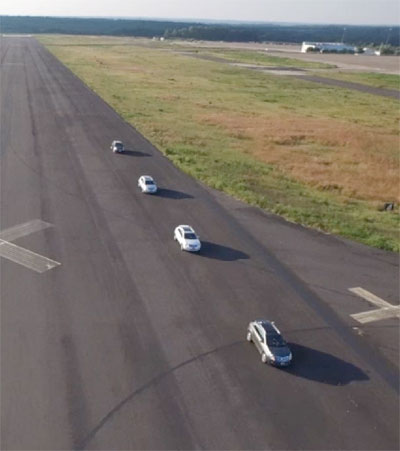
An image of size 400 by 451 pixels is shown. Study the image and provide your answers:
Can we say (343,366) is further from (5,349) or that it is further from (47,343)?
(5,349)

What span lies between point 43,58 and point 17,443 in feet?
602

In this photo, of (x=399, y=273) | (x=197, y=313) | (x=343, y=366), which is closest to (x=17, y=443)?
(x=197, y=313)

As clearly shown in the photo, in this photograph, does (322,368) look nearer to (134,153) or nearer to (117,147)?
(134,153)

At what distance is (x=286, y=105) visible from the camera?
366 feet

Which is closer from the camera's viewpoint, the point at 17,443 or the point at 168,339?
the point at 17,443

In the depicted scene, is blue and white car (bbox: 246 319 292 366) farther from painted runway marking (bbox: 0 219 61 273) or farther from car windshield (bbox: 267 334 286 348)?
painted runway marking (bbox: 0 219 61 273)

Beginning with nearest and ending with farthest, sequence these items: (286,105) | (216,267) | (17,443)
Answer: (17,443)
(216,267)
(286,105)

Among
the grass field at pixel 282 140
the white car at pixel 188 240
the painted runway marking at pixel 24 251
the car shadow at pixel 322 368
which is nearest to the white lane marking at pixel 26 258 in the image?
the painted runway marking at pixel 24 251

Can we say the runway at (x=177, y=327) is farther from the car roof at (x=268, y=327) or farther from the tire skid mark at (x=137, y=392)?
the car roof at (x=268, y=327)

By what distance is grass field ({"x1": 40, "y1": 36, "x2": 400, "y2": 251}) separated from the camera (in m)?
50.3

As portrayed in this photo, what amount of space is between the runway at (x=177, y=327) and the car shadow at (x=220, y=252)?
6.2 inches

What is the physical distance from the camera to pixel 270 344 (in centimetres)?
2639

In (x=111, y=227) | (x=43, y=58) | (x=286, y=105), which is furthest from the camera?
(x=43, y=58)

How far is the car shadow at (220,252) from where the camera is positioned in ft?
125
